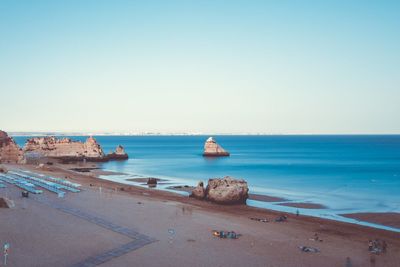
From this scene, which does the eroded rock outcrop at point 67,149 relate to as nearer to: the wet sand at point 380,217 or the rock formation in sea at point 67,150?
the rock formation in sea at point 67,150

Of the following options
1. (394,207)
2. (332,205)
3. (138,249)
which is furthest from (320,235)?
(394,207)

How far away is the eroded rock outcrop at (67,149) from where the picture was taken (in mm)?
114119

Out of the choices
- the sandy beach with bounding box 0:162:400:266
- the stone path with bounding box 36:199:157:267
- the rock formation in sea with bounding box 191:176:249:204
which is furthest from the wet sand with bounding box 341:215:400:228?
the stone path with bounding box 36:199:157:267

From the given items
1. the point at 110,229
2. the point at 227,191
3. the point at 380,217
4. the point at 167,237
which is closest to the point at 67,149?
the point at 227,191

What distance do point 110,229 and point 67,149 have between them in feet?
318

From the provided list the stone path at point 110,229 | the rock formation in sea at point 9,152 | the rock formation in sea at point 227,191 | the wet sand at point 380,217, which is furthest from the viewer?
the rock formation in sea at point 9,152

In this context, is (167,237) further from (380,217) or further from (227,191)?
(380,217)

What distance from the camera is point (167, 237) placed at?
2473 cm

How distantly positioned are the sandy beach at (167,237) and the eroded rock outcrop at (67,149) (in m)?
79.8

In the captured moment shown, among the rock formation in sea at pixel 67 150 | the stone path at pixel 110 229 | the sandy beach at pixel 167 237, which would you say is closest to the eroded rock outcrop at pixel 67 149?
the rock formation in sea at pixel 67 150

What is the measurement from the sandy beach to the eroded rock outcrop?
3140 inches

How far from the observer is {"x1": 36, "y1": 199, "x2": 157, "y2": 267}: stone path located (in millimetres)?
19575

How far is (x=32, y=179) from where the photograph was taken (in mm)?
50125

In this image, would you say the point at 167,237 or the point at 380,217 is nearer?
the point at 167,237
